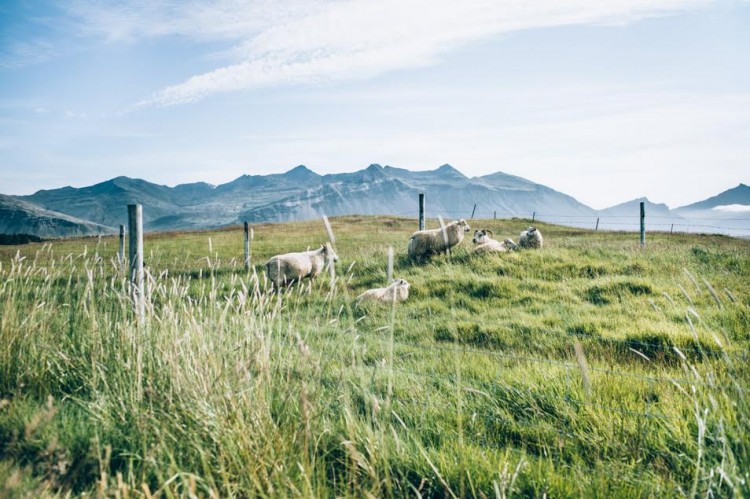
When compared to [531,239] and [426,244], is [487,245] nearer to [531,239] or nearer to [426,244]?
[426,244]

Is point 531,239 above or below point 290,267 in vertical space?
above

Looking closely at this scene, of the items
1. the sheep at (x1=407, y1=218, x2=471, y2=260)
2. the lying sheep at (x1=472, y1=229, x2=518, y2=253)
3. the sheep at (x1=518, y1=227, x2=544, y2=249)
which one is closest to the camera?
the lying sheep at (x1=472, y1=229, x2=518, y2=253)

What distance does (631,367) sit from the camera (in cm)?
592

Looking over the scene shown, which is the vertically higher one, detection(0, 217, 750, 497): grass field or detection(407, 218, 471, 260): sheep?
detection(407, 218, 471, 260): sheep

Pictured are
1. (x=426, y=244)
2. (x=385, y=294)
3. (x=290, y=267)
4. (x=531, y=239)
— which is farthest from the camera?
(x=531, y=239)

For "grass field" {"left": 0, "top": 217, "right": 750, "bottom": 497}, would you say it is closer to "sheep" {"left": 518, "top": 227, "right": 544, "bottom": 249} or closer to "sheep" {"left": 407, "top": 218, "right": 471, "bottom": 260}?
"sheep" {"left": 407, "top": 218, "right": 471, "bottom": 260}

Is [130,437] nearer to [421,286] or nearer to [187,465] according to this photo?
[187,465]

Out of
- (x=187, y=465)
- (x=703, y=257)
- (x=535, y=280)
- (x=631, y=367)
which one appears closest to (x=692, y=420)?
(x=631, y=367)

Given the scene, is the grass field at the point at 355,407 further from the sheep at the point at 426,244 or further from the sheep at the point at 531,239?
the sheep at the point at 531,239

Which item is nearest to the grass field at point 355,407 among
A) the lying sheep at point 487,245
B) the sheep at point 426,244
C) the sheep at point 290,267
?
the sheep at point 290,267

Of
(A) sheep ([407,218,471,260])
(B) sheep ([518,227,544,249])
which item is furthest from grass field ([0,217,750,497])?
(B) sheep ([518,227,544,249])

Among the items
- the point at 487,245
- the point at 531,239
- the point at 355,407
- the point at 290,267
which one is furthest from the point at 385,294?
the point at 531,239

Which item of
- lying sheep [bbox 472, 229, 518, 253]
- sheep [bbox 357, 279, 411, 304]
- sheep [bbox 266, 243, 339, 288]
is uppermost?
lying sheep [bbox 472, 229, 518, 253]

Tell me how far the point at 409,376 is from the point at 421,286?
6467 millimetres
